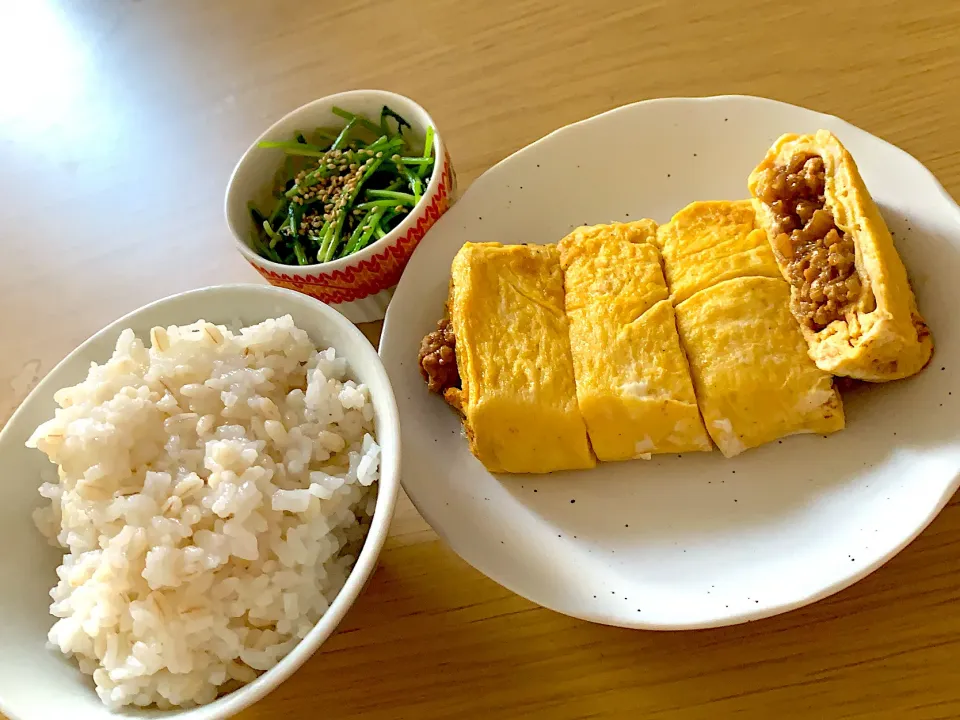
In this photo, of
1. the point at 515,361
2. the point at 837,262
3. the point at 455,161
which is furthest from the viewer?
the point at 455,161

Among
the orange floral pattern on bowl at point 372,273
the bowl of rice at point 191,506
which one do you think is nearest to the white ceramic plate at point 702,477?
the orange floral pattern on bowl at point 372,273

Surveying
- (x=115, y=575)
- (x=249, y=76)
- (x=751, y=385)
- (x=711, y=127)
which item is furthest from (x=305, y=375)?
(x=249, y=76)

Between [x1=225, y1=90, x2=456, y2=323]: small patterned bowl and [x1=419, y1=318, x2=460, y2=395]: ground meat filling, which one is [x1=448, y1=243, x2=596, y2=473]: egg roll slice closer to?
[x1=419, y1=318, x2=460, y2=395]: ground meat filling

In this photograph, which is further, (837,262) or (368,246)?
(368,246)

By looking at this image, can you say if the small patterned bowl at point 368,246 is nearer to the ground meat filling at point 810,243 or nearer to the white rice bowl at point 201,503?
the white rice bowl at point 201,503

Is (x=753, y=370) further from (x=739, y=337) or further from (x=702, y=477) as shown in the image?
(x=702, y=477)

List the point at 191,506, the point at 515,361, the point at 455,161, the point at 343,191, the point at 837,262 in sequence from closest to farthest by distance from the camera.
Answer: the point at 191,506, the point at 837,262, the point at 515,361, the point at 343,191, the point at 455,161

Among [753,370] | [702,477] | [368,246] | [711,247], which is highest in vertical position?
[368,246]

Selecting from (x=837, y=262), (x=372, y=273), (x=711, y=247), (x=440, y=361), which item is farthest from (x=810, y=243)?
(x=372, y=273)
